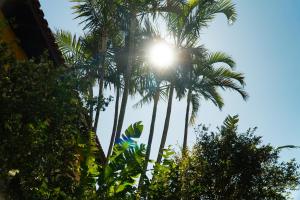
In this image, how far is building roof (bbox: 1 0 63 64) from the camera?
11.0 metres

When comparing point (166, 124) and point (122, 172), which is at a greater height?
point (166, 124)

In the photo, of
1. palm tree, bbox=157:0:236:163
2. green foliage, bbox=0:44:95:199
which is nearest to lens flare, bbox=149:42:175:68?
palm tree, bbox=157:0:236:163

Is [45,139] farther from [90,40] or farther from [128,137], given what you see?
[90,40]

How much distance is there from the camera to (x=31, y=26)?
11.5m

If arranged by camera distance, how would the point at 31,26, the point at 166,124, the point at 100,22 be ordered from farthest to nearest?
the point at 166,124 → the point at 100,22 → the point at 31,26

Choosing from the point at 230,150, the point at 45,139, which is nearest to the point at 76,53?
the point at 230,150

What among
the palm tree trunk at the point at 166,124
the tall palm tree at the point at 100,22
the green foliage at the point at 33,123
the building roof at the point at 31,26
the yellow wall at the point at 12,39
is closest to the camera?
the green foliage at the point at 33,123

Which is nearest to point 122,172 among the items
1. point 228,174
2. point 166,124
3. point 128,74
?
point 228,174

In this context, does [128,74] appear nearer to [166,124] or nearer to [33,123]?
[166,124]

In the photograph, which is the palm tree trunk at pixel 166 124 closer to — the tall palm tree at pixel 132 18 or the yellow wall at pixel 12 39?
the tall palm tree at pixel 132 18

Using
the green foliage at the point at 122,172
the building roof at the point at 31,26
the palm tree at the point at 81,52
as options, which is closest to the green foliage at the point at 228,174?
the green foliage at the point at 122,172

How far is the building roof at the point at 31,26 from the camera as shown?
433 inches

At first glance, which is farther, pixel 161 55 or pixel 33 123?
pixel 161 55

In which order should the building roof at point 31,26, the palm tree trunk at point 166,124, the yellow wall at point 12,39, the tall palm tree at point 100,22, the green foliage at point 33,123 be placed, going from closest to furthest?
the green foliage at point 33,123 → the building roof at point 31,26 → the yellow wall at point 12,39 → the tall palm tree at point 100,22 → the palm tree trunk at point 166,124
